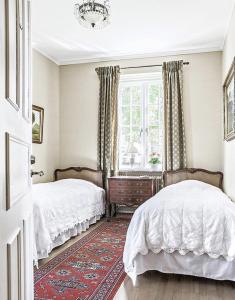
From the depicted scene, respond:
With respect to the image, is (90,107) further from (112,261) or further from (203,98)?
(112,261)

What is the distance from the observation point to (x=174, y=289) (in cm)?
252

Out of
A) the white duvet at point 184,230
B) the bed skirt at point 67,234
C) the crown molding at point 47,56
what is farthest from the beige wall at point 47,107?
the white duvet at point 184,230

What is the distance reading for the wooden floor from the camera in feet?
7.83

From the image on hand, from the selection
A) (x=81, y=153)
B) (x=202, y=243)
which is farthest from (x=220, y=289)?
(x=81, y=153)

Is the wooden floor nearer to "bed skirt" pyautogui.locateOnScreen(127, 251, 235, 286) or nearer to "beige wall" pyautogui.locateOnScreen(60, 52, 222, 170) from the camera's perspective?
"bed skirt" pyautogui.locateOnScreen(127, 251, 235, 286)

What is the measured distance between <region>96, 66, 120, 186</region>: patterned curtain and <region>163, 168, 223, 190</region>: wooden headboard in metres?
0.98

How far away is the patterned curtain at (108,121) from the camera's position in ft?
17.9

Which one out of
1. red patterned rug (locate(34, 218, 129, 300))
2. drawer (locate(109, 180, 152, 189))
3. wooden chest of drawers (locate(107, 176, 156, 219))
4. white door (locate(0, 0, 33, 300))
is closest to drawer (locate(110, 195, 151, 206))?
wooden chest of drawers (locate(107, 176, 156, 219))

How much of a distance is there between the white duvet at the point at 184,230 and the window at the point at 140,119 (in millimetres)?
2638

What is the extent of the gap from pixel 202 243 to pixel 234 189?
1.29 m

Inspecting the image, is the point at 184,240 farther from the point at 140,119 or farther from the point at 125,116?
the point at 125,116

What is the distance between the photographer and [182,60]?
521 cm

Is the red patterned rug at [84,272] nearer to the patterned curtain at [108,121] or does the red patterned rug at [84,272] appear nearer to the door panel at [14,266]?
the door panel at [14,266]

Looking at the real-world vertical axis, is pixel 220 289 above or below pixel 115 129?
below
